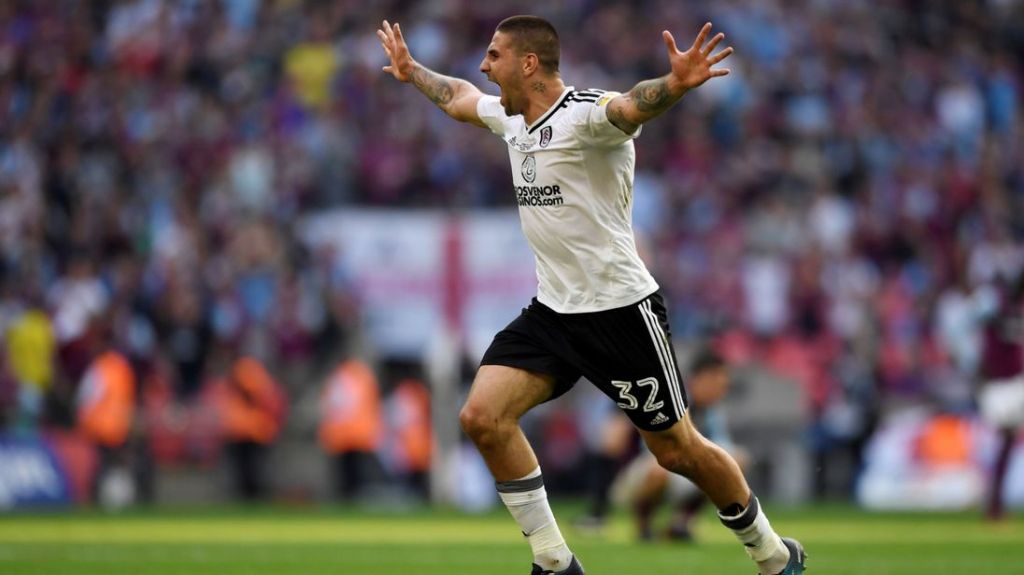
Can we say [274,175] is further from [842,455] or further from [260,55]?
[842,455]

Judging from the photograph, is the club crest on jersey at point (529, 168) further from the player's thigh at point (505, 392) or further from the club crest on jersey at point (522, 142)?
the player's thigh at point (505, 392)

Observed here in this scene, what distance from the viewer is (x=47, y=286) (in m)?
22.3

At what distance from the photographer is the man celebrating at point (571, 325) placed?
28.8ft

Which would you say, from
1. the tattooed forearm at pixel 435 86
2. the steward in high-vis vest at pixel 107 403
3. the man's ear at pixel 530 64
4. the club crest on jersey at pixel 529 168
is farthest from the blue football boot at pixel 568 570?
the steward in high-vis vest at pixel 107 403

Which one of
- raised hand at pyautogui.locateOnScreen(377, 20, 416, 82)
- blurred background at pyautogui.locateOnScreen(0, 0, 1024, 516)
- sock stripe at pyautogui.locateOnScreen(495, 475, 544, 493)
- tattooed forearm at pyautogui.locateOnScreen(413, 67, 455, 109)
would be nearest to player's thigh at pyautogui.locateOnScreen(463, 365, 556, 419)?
Answer: sock stripe at pyautogui.locateOnScreen(495, 475, 544, 493)

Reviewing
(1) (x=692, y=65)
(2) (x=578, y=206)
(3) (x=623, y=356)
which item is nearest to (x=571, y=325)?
(3) (x=623, y=356)

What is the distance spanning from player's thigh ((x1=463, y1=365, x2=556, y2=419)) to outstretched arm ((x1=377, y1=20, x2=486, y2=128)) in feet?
5.08

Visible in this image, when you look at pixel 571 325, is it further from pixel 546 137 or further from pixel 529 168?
pixel 546 137

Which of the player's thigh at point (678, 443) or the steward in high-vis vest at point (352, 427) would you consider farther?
the steward in high-vis vest at point (352, 427)

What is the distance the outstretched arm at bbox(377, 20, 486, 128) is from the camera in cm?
977

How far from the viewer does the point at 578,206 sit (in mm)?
8781

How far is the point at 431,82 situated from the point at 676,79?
2.34 m

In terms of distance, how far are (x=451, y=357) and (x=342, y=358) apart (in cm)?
202

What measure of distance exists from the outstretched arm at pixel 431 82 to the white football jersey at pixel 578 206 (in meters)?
0.88
